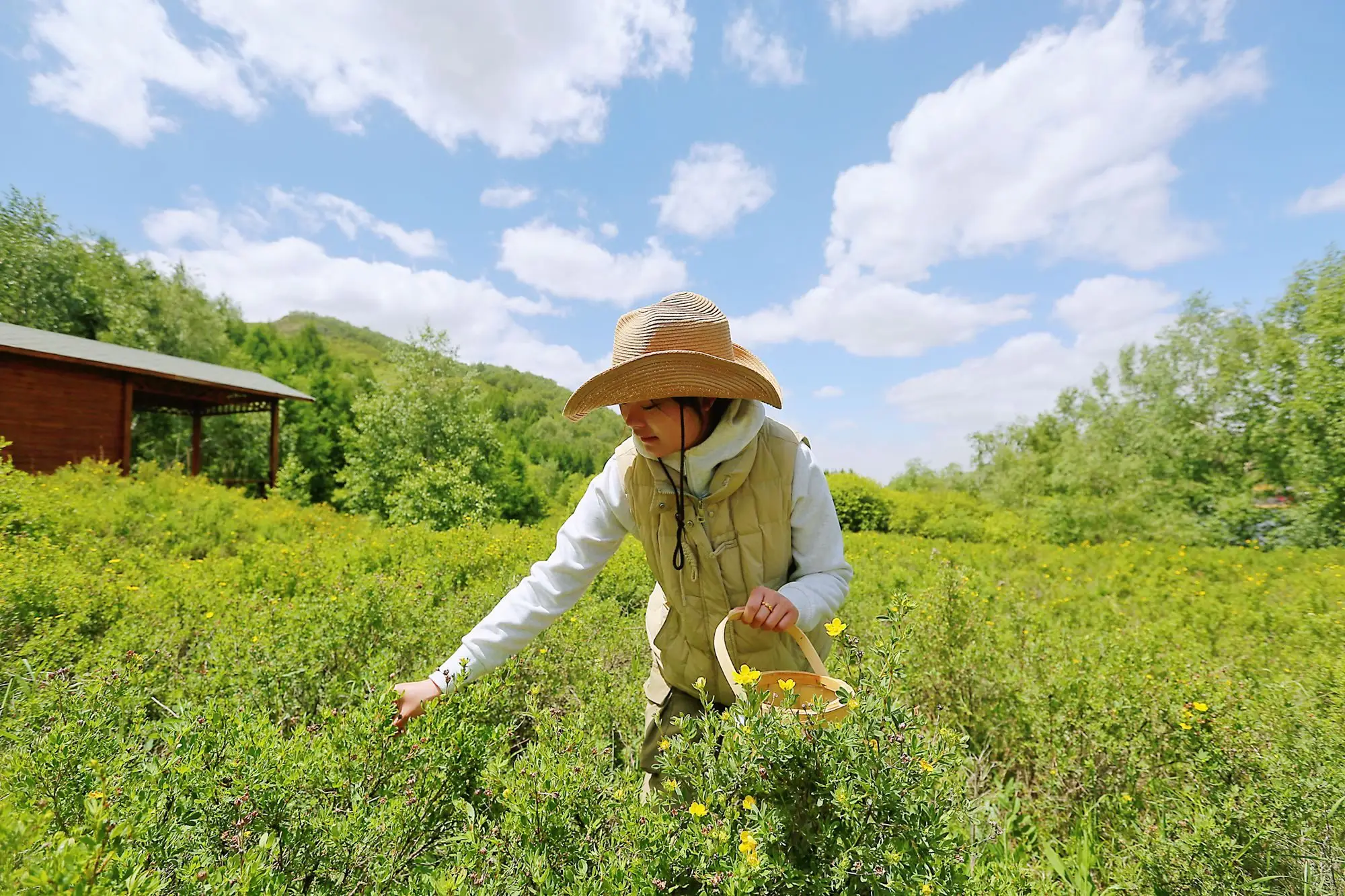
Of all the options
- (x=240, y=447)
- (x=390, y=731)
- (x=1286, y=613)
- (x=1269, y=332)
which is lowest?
(x=1286, y=613)

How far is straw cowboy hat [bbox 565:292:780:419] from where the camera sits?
1605 mm

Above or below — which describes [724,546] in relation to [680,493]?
below

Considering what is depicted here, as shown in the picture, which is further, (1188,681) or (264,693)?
(1188,681)

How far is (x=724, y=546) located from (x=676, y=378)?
52 cm

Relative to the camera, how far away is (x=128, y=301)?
2466cm

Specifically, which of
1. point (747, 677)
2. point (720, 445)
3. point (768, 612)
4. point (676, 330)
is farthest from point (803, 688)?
point (676, 330)

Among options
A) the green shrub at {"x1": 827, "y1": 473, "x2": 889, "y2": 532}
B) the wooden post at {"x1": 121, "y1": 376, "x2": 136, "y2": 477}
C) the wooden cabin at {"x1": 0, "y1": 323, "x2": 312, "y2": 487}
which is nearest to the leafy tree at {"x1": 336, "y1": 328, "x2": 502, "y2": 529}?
the wooden cabin at {"x1": 0, "y1": 323, "x2": 312, "y2": 487}

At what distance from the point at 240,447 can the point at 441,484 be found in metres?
17.2

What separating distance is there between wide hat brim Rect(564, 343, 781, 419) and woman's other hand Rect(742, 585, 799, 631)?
0.55 metres

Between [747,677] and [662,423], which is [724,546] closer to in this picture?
[662,423]

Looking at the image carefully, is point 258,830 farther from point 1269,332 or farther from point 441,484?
point 1269,332

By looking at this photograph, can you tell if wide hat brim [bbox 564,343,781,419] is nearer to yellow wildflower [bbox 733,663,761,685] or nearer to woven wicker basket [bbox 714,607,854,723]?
woven wicker basket [bbox 714,607,854,723]

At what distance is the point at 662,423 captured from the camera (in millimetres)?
1681

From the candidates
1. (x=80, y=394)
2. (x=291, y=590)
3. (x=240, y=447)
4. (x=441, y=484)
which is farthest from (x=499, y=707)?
(x=240, y=447)
